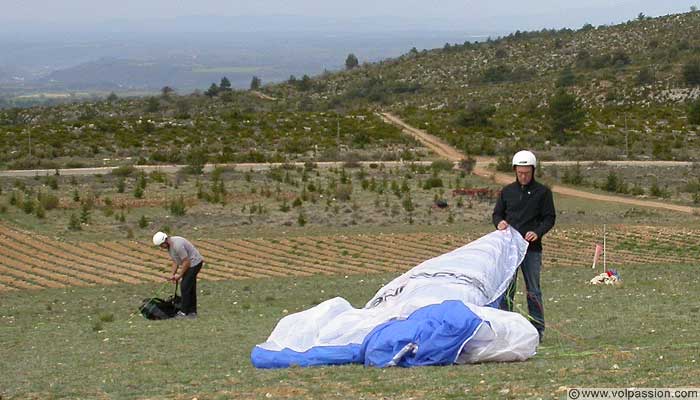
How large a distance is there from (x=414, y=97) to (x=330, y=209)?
205 ft

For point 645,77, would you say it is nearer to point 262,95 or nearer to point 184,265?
point 262,95

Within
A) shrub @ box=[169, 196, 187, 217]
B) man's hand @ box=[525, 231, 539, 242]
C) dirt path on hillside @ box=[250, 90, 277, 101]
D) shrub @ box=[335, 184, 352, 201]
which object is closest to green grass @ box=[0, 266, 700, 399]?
man's hand @ box=[525, 231, 539, 242]

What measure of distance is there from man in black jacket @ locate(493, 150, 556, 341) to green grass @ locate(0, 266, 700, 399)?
0.51 meters

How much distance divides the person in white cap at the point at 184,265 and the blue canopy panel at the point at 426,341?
6.30m

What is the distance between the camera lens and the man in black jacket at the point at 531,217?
1184cm

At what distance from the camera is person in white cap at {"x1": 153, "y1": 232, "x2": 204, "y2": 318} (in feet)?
54.0

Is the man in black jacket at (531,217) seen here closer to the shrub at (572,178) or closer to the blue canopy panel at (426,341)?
the blue canopy panel at (426,341)

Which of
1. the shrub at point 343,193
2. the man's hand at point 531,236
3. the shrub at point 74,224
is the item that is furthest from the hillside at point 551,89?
the man's hand at point 531,236

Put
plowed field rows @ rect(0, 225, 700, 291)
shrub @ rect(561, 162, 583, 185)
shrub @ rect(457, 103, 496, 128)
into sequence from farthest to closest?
shrub @ rect(457, 103, 496, 128), shrub @ rect(561, 162, 583, 185), plowed field rows @ rect(0, 225, 700, 291)

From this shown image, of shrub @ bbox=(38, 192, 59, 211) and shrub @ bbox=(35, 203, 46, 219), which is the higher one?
shrub @ bbox=(35, 203, 46, 219)

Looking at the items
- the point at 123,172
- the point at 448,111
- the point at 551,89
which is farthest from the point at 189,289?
the point at 551,89

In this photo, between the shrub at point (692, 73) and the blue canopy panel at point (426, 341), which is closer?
the blue canopy panel at point (426, 341)

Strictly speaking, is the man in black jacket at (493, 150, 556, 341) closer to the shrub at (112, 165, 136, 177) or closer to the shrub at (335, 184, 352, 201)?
the shrub at (335, 184, 352, 201)

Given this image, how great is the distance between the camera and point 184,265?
16484 millimetres
